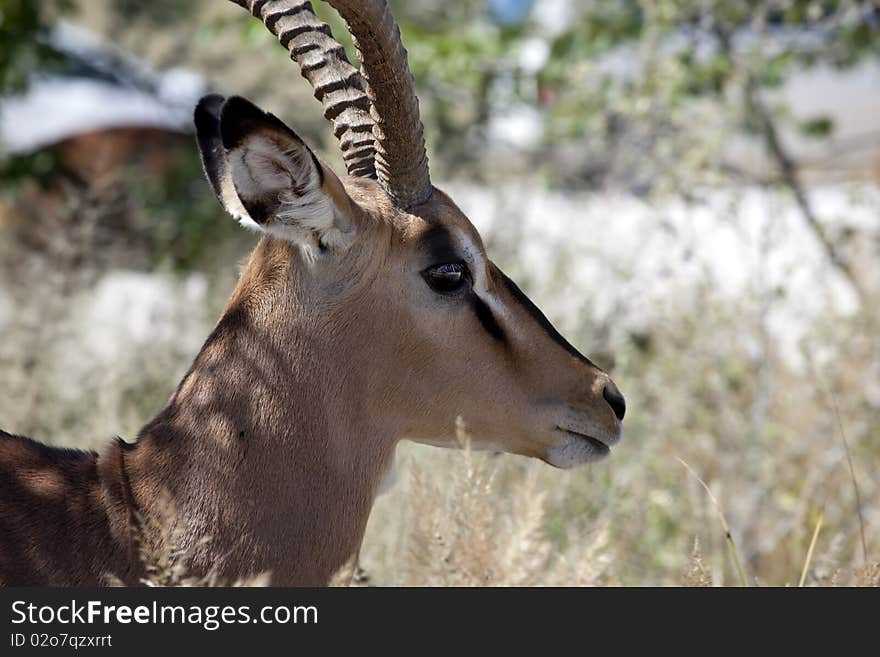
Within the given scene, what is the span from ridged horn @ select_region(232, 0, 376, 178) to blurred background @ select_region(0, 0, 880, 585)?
3.58 feet

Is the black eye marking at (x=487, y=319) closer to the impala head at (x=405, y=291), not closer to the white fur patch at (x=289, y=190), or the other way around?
the impala head at (x=405, y=291)

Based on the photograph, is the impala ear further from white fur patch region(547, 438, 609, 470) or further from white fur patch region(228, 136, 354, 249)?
white fur patch region(547, 438, 609, 470)

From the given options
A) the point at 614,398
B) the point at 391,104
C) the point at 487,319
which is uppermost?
the point at 391,104

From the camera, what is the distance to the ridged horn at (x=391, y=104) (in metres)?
3.17

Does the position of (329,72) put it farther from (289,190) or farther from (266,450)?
(266,450)

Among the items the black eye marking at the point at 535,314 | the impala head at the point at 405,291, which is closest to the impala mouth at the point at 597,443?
the impala head at the point at 405,291

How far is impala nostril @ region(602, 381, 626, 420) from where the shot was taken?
133 inches

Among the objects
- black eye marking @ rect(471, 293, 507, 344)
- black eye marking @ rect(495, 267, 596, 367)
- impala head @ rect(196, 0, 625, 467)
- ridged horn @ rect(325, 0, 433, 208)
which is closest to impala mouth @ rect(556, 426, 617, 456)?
impala head @ rect(196, 0, 625, 467)

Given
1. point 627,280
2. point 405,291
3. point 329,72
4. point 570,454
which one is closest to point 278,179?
point 405,291

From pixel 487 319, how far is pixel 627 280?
3.71 meters

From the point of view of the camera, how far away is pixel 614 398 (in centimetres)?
339

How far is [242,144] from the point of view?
2818 mm
